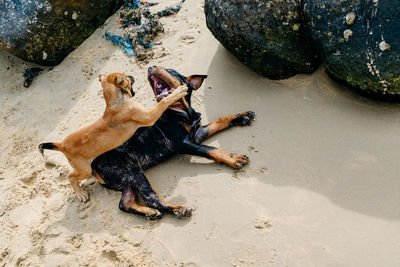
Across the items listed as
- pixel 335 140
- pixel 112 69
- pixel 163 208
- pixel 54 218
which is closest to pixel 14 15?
pixel 112 69

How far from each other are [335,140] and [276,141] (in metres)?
0.65

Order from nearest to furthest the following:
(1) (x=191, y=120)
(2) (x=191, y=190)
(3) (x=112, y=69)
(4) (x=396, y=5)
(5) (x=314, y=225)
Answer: (5) (x=314, y=225), (4) (x=396, y=5), (2) (x=191, y=190), (1) (x=191, y=120), (3) (x=112, y=69)

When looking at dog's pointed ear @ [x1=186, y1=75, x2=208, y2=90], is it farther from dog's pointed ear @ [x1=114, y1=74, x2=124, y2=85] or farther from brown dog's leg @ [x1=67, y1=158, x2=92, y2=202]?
brown dog's leg @ [x1=67, y1=158, x2=92, y2=202]

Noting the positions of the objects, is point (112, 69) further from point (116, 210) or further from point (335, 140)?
point (335, 140)

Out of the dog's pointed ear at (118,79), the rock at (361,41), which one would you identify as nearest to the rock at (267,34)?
the rock at (361,41)

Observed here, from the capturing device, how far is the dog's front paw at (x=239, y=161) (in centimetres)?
426

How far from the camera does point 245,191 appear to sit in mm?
4070

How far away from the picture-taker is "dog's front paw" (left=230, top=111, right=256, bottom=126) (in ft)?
15.6

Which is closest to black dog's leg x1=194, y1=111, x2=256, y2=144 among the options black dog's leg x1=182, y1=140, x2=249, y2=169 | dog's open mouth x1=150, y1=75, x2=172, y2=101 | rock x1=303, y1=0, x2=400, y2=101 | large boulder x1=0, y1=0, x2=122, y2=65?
black dog's leg x1=182, y1=140, x2=249, y2=169

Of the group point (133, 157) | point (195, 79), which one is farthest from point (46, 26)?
point (133, 157)

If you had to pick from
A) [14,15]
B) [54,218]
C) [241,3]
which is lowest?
[54,218]

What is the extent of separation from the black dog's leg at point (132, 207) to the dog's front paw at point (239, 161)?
3.19ft

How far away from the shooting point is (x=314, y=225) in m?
3.63

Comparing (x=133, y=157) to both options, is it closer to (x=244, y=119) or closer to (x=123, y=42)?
(x=244, y=119)
